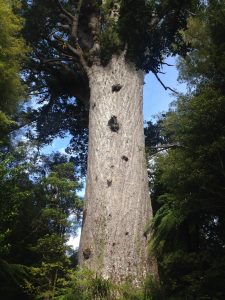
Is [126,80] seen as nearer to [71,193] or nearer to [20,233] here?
[71,193]

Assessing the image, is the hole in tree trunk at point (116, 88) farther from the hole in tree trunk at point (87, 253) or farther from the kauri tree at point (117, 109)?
the hole in tree trunk at point (87, 253)

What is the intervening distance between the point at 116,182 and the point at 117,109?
163 centimetres

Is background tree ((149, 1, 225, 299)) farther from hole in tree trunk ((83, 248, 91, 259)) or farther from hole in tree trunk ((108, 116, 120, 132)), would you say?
hole in tree trunk ((108, 116, 120, 132))

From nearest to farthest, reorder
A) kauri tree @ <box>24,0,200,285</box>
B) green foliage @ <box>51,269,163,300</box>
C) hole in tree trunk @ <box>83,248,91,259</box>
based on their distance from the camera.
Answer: green foliage @ <box>51,269,163,300</box>
kauri tree @ <box>24,0,200,285</box>
hole in tree trunk @ <box>83,248,91,259</box>

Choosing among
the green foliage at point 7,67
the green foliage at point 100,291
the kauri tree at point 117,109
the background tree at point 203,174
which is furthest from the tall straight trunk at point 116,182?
the green foliage at point 7,67

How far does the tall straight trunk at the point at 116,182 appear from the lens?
623 centimetres

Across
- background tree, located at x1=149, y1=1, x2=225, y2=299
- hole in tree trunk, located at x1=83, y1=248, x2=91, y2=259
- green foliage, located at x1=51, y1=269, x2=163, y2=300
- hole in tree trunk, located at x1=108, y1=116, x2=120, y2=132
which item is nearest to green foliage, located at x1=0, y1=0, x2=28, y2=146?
hole in tree trunk, located at x1=108, y1=116, x2=120, y2=132

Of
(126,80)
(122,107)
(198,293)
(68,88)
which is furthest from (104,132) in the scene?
(68,88)

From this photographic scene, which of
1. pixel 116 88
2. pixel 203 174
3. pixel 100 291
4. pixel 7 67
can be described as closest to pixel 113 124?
pixel 116 88

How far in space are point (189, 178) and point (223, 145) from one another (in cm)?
68

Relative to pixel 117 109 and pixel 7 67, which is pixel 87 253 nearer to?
pixel 117 109

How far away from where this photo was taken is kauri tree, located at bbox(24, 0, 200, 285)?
5836 mm

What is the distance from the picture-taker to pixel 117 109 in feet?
25.9

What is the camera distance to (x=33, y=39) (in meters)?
11.3
